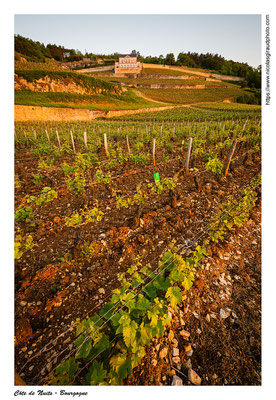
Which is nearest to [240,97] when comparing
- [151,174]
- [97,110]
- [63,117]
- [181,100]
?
[181,100]

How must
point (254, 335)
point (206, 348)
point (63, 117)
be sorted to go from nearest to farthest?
point (206, 348) → point (254, 335) → point (63, 117)

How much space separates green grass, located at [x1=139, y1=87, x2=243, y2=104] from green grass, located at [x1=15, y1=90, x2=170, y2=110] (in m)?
10.8

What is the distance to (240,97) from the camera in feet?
191

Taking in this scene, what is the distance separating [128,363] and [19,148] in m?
14.2

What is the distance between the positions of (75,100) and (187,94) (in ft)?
145

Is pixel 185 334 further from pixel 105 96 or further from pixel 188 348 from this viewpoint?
pixel 105 96

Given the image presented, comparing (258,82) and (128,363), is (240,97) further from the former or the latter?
(128,363)

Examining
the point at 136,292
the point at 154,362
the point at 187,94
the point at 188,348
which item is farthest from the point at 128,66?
the point at 154,362

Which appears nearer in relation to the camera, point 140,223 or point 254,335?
point 254,335

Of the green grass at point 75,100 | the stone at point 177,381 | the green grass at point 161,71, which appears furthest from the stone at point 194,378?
the green grass at point 161,71

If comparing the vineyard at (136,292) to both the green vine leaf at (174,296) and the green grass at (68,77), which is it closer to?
the green vine leaf at (174,296)

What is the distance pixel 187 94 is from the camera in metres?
62.2

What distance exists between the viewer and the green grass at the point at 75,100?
99.1 feet

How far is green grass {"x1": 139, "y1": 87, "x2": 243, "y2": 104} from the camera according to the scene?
55031mm
